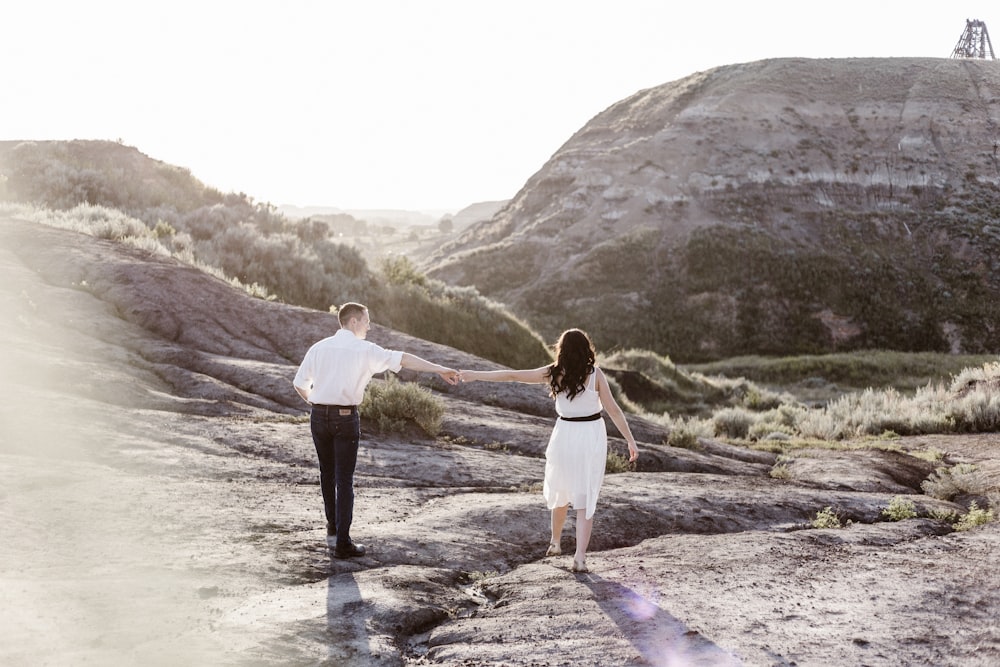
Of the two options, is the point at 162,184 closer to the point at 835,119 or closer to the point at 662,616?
the point at 662,616

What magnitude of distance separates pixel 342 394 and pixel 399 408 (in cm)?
524

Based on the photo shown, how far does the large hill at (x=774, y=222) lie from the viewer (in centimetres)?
5325

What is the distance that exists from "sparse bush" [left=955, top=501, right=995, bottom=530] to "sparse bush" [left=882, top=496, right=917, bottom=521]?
0.50m

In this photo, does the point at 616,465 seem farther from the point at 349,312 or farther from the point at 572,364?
the point at 349,312

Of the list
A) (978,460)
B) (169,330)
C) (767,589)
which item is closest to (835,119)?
(978,460)

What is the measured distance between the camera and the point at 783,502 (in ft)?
34.0

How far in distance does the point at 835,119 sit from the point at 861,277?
2005cm

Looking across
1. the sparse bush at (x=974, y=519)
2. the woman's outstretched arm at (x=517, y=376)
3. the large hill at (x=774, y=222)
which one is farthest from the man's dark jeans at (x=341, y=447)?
the large hill at (x=774, y=222)

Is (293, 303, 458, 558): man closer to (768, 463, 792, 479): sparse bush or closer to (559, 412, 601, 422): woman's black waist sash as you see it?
(559, 412, 601, 422): woman's black waist sash

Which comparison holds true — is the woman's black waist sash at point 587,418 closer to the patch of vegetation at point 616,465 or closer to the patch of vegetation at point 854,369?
the patch of vegetation at point 616,465

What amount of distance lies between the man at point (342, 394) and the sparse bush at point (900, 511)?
6488mm

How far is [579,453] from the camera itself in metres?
7.10

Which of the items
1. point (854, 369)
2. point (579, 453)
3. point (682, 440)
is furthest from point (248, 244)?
point (854, 369)

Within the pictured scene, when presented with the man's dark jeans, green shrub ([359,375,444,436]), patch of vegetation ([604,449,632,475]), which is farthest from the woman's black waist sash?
green shrub ([359,375,444,436])
